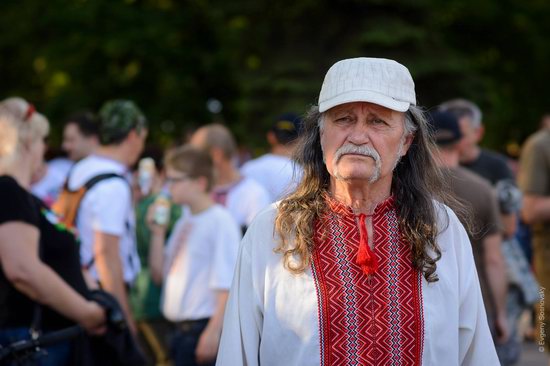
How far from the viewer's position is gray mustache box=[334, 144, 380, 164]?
3.78 m

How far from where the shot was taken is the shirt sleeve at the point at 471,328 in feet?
12.7

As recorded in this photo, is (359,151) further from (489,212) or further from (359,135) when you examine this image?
(489,212)

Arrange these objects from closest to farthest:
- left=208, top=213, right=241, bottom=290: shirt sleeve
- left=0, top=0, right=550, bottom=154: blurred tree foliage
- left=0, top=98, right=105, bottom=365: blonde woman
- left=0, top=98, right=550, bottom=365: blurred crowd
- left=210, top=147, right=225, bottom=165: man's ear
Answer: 1. left=0, top=98, right=105, bottom=365: blonde woman
2. left=0, top=98, right=550, bottom=365: blurred crowd
3. left=208, top=213, right=241, bottom=290: shirt sleeve
4. left=210, top=147, right=225, bottom=165: man's ear
5. left=0, top=0, right=550, bottom=154: blurred tree foliage

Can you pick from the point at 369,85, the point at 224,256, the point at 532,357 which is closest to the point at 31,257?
the point at 224,256

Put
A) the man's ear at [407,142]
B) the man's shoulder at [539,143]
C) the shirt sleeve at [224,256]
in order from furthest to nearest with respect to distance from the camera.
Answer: the man's shoulder at [539,143]
the shirt sleeve at [224,256]
the man's ear at [407,142]

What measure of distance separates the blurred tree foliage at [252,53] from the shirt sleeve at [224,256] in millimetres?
12290

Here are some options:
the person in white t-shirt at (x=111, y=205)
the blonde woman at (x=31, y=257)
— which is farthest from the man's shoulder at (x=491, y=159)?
the blonde woman at (x=31, y=257)

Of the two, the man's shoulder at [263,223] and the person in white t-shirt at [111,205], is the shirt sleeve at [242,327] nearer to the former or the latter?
the man's shoulder at [263,223]

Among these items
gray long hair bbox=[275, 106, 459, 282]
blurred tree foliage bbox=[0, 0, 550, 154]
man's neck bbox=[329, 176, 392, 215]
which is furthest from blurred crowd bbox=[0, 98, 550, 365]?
blurred tree foliage bbox=[0, 0, 550, 154]

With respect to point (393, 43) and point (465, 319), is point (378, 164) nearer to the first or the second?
point (465, 319)

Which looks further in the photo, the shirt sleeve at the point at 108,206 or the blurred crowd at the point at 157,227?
the shirt sleeve at the point at 108,206

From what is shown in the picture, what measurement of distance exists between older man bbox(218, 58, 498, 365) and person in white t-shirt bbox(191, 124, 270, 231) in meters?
4.44

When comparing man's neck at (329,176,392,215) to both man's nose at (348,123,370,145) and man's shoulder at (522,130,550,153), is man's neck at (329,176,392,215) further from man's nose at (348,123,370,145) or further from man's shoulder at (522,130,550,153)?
man's shoulder at (522,130,550,153)

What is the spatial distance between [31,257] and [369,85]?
6.82 feet
